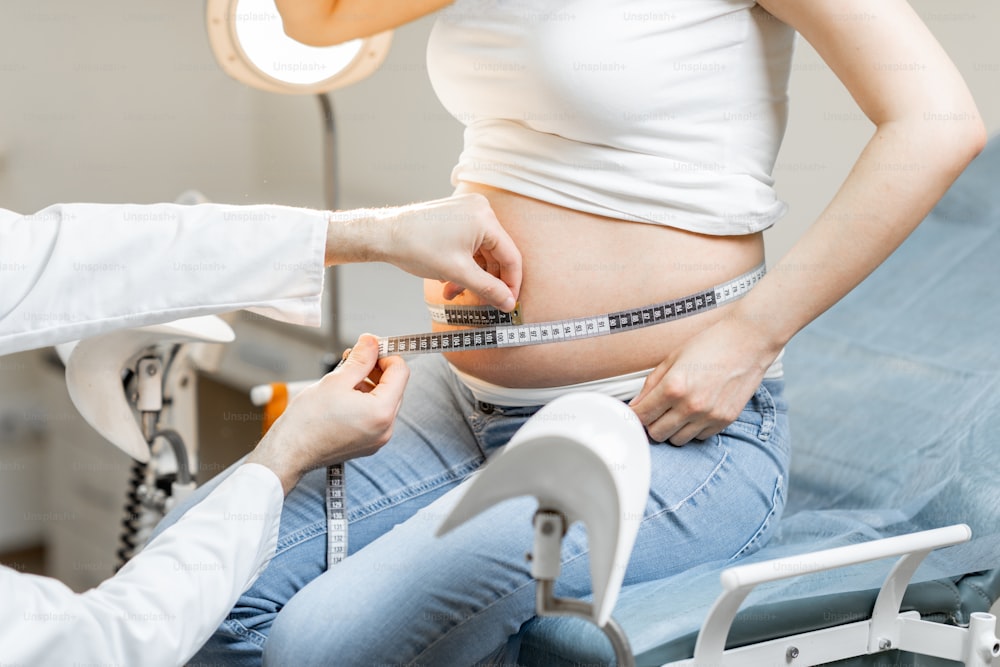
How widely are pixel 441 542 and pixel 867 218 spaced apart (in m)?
0.56

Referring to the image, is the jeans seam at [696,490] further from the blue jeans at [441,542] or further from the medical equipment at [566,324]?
the medical equipment at [566,324]

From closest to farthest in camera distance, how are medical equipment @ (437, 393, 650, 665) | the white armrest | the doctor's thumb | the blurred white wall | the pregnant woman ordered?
medical equipment @ (437, 393, 650, 665) → the white armrest → the pregnant woman → the doctor's thumb → the blurred white wall

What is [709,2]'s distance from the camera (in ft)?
3.77

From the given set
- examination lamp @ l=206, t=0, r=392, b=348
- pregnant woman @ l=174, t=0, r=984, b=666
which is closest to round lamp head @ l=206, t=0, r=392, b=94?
examination lamp @ l=206, t=0, r=392, b=348

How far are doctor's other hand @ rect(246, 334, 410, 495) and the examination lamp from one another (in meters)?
0.80

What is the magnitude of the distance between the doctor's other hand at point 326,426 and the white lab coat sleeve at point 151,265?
0.09 meters

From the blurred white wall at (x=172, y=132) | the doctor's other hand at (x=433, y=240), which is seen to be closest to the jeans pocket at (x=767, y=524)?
the doctor's other hand at (x=433, y=240)

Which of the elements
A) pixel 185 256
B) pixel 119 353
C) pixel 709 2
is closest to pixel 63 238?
pixel 185 256

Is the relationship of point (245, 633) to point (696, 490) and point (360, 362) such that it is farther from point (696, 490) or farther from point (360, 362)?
point (696, 490)

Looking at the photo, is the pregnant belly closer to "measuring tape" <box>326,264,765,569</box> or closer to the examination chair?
"measuring tape" <box>326,264,765,569</box>

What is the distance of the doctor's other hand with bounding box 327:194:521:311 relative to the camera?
108 cm

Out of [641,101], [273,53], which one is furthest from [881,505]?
[273,53]

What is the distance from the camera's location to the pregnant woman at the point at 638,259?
41.9 inches

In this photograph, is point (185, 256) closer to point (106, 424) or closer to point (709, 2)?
point (106, 424)
